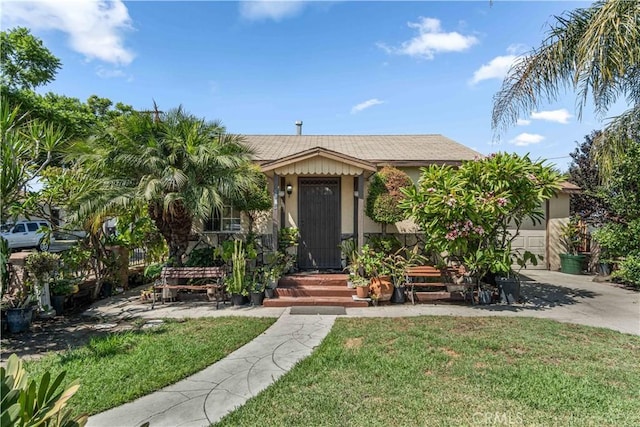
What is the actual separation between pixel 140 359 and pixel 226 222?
6.22 metres

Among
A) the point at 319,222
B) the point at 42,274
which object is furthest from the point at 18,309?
the point at 319,222

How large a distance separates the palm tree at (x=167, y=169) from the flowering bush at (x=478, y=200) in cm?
469

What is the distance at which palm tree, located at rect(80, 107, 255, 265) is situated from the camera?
7.61m

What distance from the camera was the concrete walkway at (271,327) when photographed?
11.7 feet

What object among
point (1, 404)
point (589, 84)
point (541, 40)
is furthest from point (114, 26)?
point (589, 84)

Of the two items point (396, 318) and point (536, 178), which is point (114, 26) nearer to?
point (396, 318)

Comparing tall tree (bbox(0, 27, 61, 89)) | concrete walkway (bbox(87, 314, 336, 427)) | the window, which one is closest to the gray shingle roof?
the window

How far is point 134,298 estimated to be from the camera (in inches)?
349

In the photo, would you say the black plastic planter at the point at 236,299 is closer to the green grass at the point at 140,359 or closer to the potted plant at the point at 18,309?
the green grass at the point at 140,359

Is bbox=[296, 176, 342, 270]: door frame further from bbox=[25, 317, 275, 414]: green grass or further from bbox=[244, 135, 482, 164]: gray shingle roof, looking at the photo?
bbox=[25, 317, 275, 414]: green grass

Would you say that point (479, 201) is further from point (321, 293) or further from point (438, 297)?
point (321, 293)

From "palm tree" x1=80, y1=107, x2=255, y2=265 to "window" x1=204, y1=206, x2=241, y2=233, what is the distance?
1970mm

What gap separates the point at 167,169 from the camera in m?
7.73

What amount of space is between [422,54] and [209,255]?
28.3 feet
